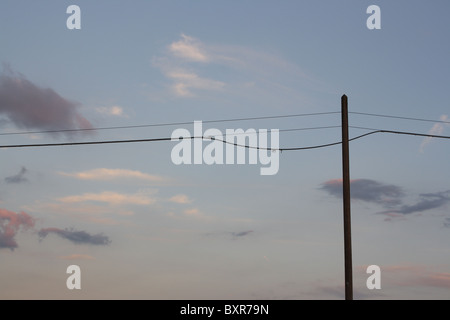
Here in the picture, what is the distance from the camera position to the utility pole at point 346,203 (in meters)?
19.2

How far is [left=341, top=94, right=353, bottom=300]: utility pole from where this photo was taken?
19.2 m

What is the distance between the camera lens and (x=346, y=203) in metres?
19.8
